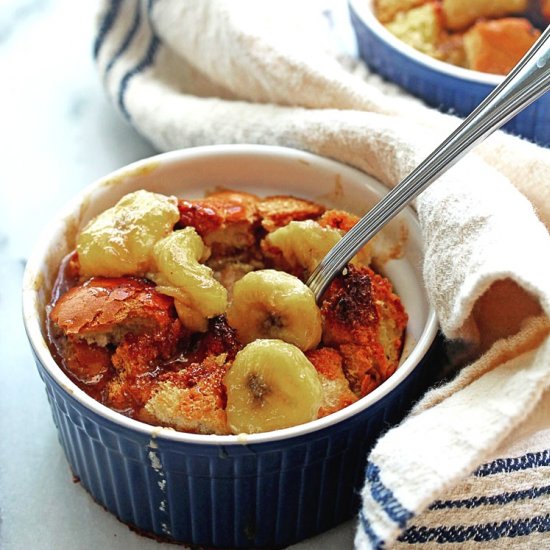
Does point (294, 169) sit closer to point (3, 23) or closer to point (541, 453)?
point (541, 453)

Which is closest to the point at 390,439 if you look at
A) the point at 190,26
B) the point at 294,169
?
the point at 294,169

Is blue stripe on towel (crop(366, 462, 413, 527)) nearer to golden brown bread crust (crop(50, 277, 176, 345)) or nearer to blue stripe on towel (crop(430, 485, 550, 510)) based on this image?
blue stripe on towel (crop(430, 485, 550, 510))

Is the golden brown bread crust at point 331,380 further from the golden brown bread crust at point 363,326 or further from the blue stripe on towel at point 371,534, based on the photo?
the blue stripe on towel at point 371,534

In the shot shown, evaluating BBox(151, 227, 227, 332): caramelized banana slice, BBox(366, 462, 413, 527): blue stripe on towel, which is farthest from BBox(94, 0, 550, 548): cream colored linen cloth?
BBox(151, 227, 227, 332): caramelized banana slice

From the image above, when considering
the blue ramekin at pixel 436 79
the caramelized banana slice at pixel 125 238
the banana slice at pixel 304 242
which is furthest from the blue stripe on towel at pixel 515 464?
the blue ramekin at pixel 436 79

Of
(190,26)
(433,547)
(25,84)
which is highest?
(190,26)

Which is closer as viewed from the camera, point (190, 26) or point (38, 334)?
point (38, 334)
